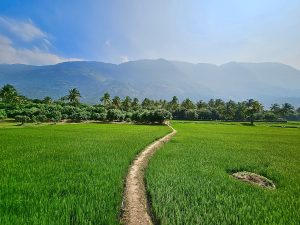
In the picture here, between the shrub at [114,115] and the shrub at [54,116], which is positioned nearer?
the shrub at [54,116]

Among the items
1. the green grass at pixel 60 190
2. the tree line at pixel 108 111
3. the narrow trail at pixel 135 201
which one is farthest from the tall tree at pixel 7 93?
the narrow trail at pixel 135 201

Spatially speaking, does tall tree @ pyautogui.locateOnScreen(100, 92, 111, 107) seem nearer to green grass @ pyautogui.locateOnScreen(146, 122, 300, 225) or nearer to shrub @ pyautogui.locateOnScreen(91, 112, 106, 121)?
shrub @ pyautogui.locateOnScreen(91, 112, 106, 121)

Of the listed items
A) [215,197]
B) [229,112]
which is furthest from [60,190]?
[229,112]

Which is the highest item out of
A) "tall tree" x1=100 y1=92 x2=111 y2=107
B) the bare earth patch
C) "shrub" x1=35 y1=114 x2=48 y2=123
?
"tall tree" x1=100 y1=92 x2=111 y2=107

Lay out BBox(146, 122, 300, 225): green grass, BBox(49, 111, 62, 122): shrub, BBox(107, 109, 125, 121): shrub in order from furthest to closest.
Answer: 1. BBox(107, 109, 125, 121): shrub
2. BBox(49, 111, 62, 122): shrub
3. BBox(146, 122, 300, 225): green grass

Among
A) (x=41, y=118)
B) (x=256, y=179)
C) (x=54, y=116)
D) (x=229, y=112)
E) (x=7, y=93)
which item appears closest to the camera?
(x=256, y=179)

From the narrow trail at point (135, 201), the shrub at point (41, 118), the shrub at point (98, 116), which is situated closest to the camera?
the narrow trail at point (135, 201)

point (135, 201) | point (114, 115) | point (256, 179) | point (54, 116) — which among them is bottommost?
point (256, 179)

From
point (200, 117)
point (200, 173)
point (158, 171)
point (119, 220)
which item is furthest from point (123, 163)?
point (200, 117)

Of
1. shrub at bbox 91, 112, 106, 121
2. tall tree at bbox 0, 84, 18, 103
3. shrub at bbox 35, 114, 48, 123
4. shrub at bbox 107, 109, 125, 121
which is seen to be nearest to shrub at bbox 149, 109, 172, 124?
shrub at bbox 107, 109, 125, 121

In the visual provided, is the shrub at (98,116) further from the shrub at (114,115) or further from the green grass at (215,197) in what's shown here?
the green grass at (215,197)

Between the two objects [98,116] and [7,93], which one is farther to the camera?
[7,93]

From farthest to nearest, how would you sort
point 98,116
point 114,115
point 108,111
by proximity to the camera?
point 108,111 → point 98,116 → point 114,115

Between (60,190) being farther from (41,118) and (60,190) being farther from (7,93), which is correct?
(7,93)
